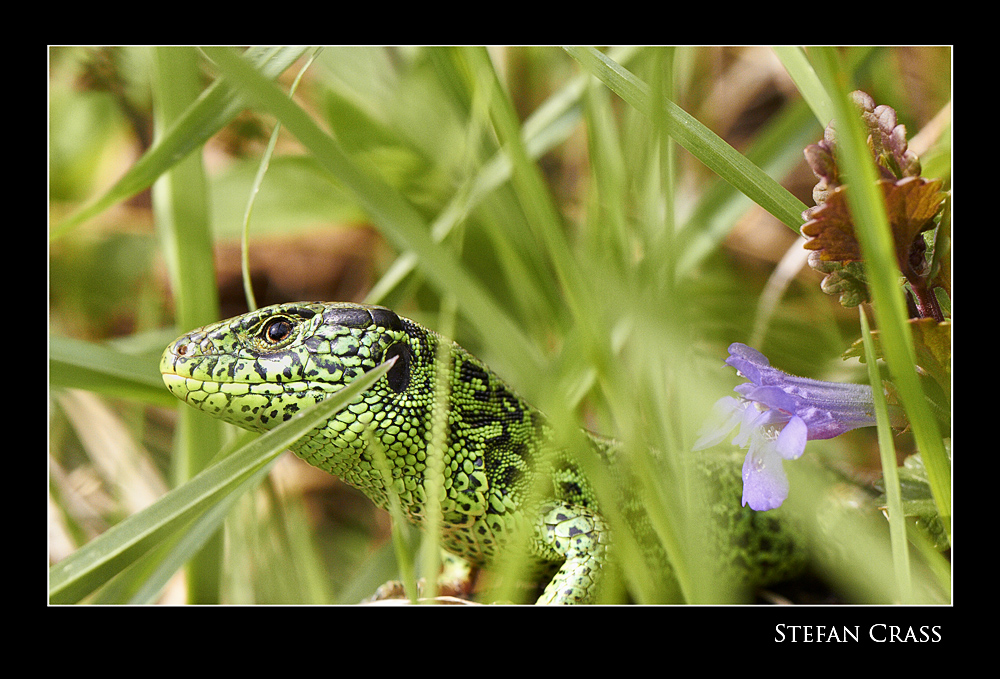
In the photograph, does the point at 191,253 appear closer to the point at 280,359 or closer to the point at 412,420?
the point at 280,359

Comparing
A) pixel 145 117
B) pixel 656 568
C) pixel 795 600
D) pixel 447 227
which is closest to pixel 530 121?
pixel 447 227

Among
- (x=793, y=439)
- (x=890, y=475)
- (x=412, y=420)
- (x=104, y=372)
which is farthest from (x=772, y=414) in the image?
(x=104, y=372)

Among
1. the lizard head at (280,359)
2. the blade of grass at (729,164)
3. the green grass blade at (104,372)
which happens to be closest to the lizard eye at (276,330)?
the lizard head at (280,359)

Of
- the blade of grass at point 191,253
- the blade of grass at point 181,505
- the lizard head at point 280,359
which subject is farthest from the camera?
the blade of grass at point 191,253

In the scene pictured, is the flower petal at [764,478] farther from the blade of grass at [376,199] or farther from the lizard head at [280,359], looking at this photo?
the lizard head at [280,359]

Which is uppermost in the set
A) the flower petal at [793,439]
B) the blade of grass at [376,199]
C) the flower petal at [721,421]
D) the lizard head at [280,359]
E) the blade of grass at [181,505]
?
the blade of grass at [376,199]

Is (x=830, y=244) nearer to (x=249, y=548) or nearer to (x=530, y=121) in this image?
(x=530, y=121)

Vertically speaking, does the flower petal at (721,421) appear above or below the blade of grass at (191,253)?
below
